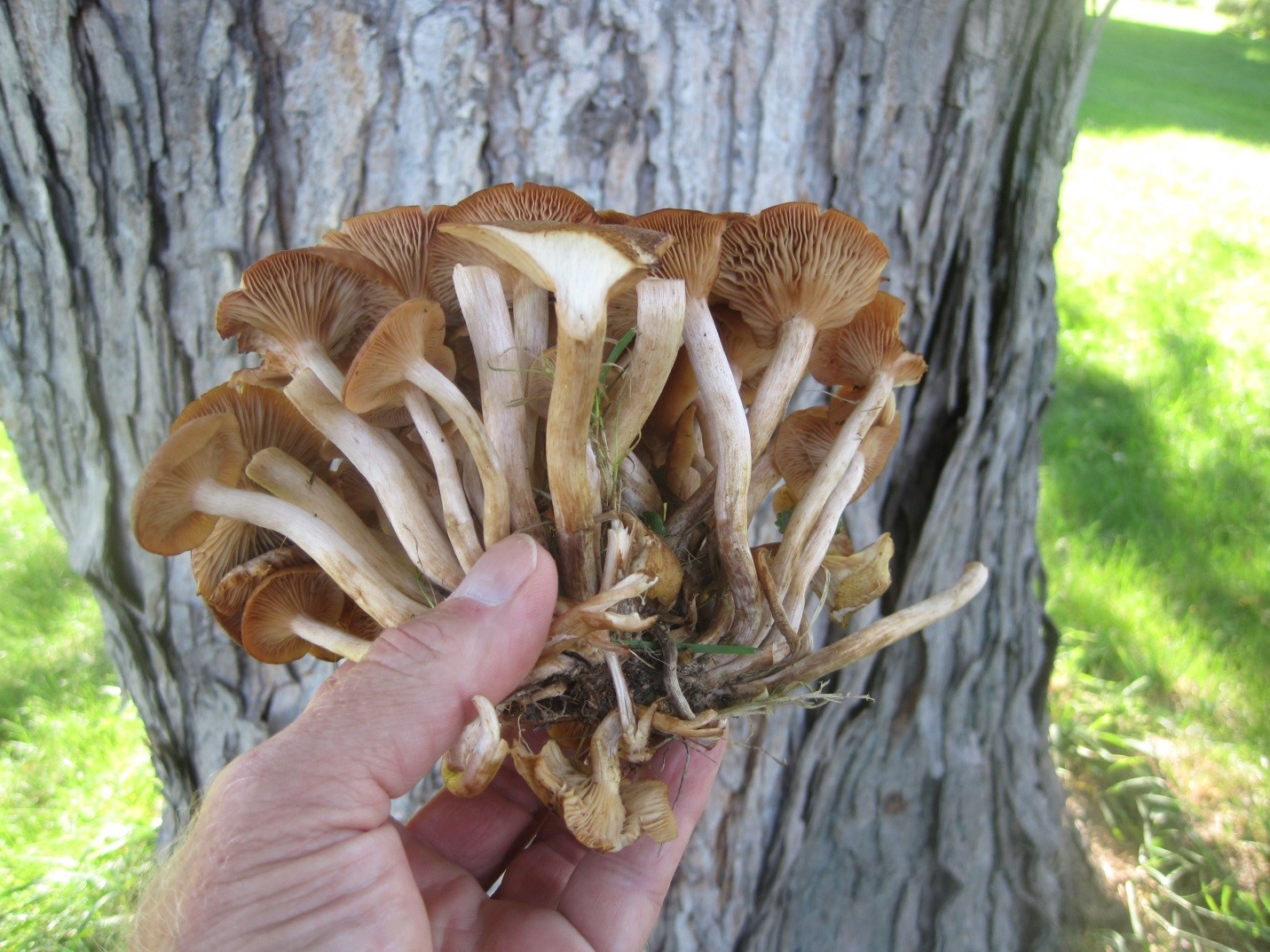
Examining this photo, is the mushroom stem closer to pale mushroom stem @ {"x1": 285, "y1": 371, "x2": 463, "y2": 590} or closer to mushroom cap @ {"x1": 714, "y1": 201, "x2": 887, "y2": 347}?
pale mushroom stem @ {"x1": 285, "y1": 371, "x2": 463, "y2": 590}

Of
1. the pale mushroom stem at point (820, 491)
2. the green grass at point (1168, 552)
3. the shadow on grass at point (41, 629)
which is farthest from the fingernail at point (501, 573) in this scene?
the shadow on grass at point (41, 629)

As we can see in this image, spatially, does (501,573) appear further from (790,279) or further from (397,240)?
(790,279)

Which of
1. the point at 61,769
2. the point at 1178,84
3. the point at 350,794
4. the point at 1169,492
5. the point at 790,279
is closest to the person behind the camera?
the point at 350,794

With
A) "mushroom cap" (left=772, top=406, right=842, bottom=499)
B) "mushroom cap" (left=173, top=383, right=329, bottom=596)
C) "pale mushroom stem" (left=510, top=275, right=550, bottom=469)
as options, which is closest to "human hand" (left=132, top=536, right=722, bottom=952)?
"pale mushroom stem" (left=510, top=275, right=550, bottom=469)

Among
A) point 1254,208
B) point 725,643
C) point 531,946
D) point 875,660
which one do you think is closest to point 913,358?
point 725,643

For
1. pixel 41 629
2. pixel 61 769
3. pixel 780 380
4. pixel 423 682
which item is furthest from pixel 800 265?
pixel 41 629

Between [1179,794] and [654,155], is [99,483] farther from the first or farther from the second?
[1179,794]
